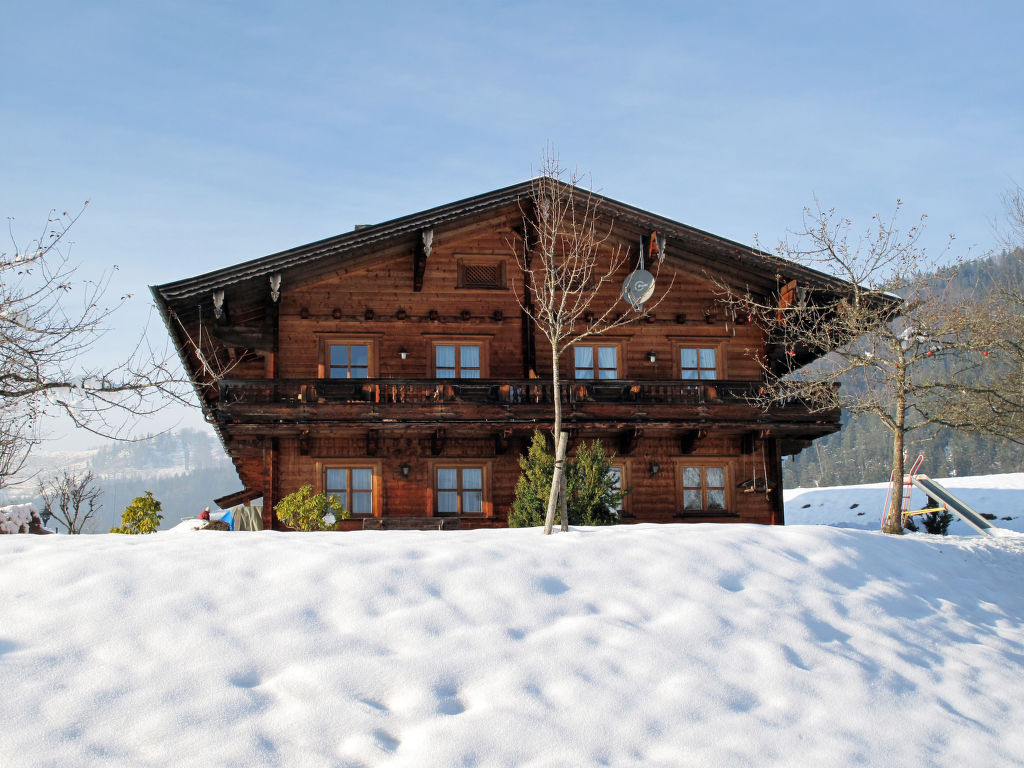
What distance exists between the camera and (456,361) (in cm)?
2112

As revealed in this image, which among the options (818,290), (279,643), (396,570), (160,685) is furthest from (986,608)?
(818,290)

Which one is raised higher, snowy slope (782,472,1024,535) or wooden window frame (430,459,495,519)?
wooden window frame (430,459,495,519)

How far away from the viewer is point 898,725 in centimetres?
751

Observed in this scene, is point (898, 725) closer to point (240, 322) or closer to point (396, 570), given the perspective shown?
point (396, 570)

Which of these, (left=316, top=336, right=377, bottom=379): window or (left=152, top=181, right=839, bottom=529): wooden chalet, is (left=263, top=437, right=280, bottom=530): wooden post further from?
(left=316, top=336, right=377, bottom=379): window

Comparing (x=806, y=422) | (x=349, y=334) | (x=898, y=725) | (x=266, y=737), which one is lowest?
(x=898, y=725)

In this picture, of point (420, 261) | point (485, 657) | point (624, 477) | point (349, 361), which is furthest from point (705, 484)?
point (485, 657)

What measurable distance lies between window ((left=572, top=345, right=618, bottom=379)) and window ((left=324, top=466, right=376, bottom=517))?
546cm

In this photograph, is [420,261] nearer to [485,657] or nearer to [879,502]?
[485,657]

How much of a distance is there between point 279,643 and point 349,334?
13.8 metres

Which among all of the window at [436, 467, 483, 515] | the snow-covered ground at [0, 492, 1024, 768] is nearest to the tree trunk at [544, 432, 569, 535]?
the snow-covered ground at [0, 492, 1024, 768]

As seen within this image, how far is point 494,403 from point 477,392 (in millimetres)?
529

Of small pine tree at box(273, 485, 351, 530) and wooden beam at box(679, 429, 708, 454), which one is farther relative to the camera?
wooden beam at box(679, 429, 708, 454)

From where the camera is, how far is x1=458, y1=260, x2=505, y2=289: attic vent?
70.4 ft
